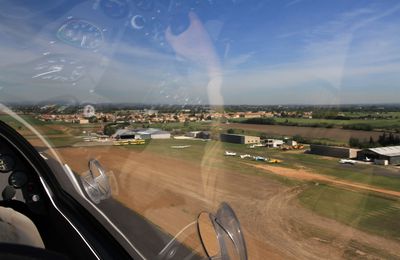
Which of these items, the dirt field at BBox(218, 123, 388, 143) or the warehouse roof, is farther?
the dirt field at BBox(218, 123, 388, 143)

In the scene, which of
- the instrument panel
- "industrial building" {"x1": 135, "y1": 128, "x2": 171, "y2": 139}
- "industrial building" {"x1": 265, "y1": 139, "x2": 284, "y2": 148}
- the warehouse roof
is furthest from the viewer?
the instrument panel

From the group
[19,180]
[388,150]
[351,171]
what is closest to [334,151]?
[351,171]

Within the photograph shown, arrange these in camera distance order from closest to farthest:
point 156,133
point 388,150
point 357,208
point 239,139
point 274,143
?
1. point 388,150
2. point 357,208
3. point 274,143
4. point 239,139
5. point 156,133

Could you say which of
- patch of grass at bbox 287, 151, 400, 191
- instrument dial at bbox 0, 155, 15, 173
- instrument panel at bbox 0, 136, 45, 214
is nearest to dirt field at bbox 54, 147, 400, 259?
patch of grass at bbox 287, 151, 400, 191

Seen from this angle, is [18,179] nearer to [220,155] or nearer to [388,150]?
[220,155]

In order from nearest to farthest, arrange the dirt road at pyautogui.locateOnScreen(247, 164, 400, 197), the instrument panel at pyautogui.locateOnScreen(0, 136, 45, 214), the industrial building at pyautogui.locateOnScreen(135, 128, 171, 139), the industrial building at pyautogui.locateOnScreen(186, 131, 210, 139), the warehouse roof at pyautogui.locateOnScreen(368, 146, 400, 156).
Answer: the warehouse roof at pyautogui.locateOnScreen(368, 146, 400, 156) < the dirt road at pyautogui.locateOnScreen(247, 164, 400, 197) < the industrial building at pyautogui.locateOnScreen(186, 131, 210, 139) < the industrial building at pyautogui.locateOnScreen(135, 128, 171, 139) < the instrument panel at pyautogui.locateOnScreen(0, 136, 45, 214)

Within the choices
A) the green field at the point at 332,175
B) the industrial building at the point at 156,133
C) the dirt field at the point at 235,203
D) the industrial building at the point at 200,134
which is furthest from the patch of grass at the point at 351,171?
the industrial building at the point at 156,133

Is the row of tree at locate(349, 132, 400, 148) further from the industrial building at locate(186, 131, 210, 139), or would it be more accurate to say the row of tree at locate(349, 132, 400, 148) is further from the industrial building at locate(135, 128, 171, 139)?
the industrial building at locate(135, 128, 171, 139)

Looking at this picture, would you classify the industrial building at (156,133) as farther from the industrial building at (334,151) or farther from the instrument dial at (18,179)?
the instrument dial at (18,179)
